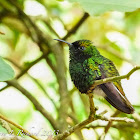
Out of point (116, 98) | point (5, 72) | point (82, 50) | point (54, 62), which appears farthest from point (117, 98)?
point (54, 62)

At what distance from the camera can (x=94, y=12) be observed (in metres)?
1.31

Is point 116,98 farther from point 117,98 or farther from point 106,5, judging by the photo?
point 106,5

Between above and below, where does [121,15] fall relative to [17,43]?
above

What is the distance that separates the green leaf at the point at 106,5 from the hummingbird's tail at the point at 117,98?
0.44 metres

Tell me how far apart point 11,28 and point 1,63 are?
4.74ft

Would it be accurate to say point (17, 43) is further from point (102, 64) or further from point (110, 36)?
point (102, 64)

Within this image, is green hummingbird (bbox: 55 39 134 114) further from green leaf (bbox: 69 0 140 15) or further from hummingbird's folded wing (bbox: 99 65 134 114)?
green leaf (bbox: 69 0 140 15)

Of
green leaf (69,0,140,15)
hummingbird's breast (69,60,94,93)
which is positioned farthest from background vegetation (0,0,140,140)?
green leaf (69,0,140,15)

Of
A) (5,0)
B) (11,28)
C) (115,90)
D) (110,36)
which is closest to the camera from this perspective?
(115,90)

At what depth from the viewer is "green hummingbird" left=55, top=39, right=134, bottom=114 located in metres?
1.59

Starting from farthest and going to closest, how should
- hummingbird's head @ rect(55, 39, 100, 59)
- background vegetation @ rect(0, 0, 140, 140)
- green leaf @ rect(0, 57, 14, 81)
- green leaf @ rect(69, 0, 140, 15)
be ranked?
background vegetation @ rect(0, 0, 140, 140)
hummingbird's head @ rect(55, 39, 100, 59)
green leaf @ rect(69, 0, 140, 15)
green leaf @ rect(0, 57, 14, 81)

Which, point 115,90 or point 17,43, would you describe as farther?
point 17,43

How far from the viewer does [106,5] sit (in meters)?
1.34

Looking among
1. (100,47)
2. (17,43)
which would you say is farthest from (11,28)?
(100,47)
